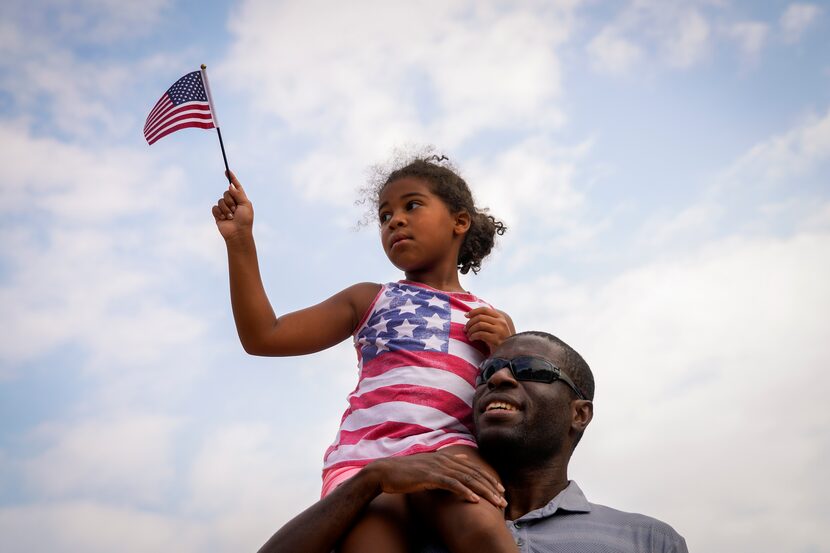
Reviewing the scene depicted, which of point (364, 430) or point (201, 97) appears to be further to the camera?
point (201, 97)

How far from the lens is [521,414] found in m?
4.53

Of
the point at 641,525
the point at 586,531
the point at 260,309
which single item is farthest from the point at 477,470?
the point at 260,309

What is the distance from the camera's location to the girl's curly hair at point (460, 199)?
18.6 feet

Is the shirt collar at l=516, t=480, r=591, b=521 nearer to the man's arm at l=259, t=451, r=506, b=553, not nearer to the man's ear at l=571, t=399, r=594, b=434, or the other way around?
the man's ear at l=571, t=399, r=594, b=434

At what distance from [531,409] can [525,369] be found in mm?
216

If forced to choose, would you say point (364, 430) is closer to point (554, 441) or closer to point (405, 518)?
point (405, 518)

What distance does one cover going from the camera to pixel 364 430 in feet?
15.0

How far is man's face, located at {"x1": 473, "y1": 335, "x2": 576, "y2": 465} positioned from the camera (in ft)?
14.5

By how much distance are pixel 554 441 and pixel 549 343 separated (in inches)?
21.9

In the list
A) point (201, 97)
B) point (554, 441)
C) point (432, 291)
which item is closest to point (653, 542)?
point (554, 441)

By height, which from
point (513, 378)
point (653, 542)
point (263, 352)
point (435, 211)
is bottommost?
point (653, 542)

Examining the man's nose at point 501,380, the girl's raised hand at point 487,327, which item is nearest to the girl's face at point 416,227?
the girl's raised hand at point 487,327

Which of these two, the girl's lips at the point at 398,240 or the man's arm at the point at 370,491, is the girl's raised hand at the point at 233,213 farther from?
the man's arm at the point at 370,491

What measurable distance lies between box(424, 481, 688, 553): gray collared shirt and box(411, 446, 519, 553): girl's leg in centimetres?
44
